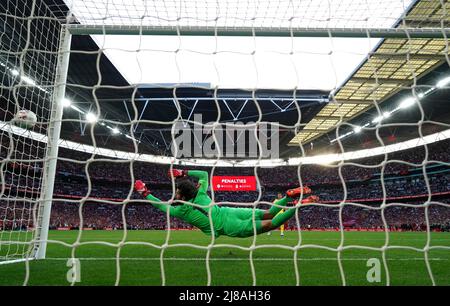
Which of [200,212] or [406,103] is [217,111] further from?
[406,103]

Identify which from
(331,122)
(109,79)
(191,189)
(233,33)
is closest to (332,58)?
(233,33)

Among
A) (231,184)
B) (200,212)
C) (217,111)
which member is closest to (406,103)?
(217,111)

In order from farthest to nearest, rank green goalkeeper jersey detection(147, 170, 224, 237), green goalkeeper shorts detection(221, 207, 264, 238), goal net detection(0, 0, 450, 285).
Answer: green goalkeeper jersey detection(147, 170, 224, 237) < green goalkeeper shorts detection(221, 207, 264, 238) < goal net detection(0, 0, 450, 285)

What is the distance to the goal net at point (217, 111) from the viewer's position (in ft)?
10.2

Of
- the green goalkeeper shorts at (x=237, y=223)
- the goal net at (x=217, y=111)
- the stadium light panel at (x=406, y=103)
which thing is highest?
the stadium light panel at (x=406, y=103)

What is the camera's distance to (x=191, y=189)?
4176 millimetres

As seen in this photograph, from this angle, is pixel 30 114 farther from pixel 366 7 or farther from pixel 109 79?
pixel 109 79

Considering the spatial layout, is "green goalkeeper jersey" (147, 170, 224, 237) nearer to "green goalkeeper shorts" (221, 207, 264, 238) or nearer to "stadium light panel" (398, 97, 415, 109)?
"green goalkeeper shorts" (221, 207, 264, 238)

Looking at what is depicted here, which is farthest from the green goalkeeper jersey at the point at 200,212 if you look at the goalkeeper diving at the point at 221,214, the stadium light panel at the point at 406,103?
the stadium light panel at the point at 406,103

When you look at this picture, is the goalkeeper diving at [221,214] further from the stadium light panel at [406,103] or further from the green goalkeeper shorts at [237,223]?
the stadium light panel at [406,103]

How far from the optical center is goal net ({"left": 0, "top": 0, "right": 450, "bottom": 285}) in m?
3.10

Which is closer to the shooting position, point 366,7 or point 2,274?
point 2,274

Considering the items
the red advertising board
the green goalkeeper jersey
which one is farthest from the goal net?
the green goalkeeper jersey

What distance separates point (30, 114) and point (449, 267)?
669cm
